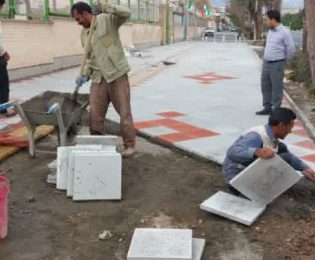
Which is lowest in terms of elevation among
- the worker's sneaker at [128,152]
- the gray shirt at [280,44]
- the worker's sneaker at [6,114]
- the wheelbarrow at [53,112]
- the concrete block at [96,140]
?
the worker's sneaker at [128,152]

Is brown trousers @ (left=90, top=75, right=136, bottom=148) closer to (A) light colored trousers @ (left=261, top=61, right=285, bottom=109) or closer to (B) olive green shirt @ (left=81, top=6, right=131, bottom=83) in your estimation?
(B) olive green shirt @ (left=81, top=6, right=131, bottom=83)

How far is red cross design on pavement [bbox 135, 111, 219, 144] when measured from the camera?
661cm

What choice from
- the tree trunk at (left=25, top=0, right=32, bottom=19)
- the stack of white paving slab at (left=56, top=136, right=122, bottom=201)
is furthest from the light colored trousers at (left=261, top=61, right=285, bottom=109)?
the tree trunk at (left=25, top=0, right=32, bottom=19)

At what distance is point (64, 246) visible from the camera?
3689mm

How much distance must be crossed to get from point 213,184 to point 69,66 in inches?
445

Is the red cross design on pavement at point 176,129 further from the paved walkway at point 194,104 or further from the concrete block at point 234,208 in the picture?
the concrete block at point 234,208

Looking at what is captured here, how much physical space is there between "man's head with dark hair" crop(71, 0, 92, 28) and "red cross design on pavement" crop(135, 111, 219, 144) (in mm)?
1750

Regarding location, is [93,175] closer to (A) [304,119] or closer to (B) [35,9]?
(A) [304,119]

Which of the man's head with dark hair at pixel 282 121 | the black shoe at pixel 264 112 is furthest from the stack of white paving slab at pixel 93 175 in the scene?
the black shoe at pixel 264 112

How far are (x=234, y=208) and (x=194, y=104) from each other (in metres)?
5.13

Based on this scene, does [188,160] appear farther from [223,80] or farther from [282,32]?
[223,80]

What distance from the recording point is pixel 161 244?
138 inches

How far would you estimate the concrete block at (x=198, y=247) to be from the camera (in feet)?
11.4

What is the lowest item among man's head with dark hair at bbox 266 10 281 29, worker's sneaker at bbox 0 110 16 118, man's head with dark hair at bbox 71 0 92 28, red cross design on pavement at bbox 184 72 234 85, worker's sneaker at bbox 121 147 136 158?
red cross design on pavement at bbox 184 72 234 85
